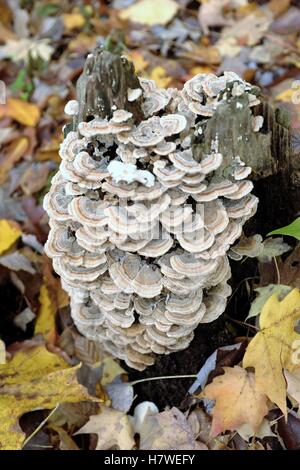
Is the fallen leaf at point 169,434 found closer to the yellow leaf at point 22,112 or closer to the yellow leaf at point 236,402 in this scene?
the yellow leaf at point 236,402

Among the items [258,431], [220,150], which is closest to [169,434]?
[258,431]

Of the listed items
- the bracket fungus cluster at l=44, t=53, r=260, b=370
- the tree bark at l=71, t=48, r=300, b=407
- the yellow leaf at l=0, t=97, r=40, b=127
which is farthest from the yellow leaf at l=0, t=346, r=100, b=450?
the yellow leaf at l=0, t=97, r=40, b=127

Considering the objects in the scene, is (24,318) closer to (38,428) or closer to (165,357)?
(38,428)

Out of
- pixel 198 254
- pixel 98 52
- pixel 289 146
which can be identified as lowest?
pixel 198 254

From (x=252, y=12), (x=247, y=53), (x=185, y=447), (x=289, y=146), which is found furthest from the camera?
(x=252, y=12)

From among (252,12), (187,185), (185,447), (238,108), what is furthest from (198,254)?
(252,12)

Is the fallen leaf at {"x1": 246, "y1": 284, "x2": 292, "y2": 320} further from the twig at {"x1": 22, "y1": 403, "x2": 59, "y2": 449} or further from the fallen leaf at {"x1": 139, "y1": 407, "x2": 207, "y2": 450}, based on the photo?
the twig at {"x1": 22, "y1": 403, "x2": 59, "y2": 449}
